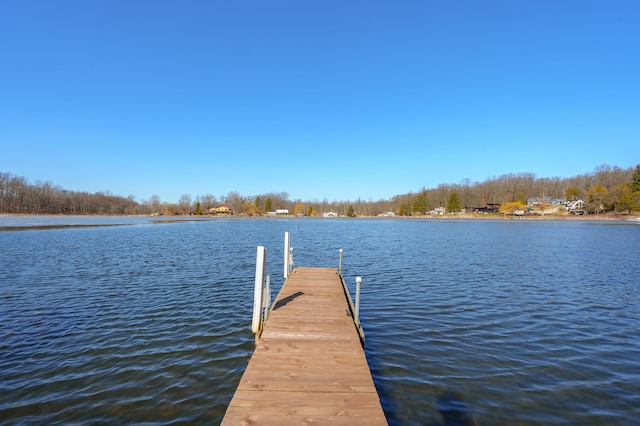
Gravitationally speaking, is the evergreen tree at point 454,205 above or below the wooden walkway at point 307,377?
above

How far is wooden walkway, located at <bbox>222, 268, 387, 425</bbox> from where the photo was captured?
425 cm

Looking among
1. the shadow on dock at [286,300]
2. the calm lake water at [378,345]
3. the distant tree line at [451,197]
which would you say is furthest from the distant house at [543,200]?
the shadow on dock at [286,300]

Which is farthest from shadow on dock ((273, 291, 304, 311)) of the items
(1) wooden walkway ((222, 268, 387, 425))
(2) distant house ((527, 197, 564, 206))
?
(2) distant house ((527, 197, 564, 206))

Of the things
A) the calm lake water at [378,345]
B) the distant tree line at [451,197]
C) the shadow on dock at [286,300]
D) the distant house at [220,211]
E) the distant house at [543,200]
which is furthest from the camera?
the distant house at [220,211]

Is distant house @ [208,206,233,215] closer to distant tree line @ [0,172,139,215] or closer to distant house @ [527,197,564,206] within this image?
distant tree line @ [0,172,139,215]

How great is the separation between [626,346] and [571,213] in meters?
151

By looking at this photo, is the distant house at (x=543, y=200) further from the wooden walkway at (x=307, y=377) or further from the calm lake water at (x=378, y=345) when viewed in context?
the wooden walkway at (x=307, y=377)

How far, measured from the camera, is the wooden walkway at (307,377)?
167 inches

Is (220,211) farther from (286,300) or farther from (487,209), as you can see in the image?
(286,300)

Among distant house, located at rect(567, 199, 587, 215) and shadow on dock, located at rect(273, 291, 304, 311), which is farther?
distant house, located at rect(567, 199, 587, 215)

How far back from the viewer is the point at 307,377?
537cm

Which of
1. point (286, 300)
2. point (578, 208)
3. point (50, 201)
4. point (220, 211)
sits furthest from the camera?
point (220, 211)

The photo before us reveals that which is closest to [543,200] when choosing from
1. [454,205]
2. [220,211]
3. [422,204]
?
[454,205]

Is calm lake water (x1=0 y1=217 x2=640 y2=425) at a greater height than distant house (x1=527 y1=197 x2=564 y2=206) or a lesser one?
lesser
